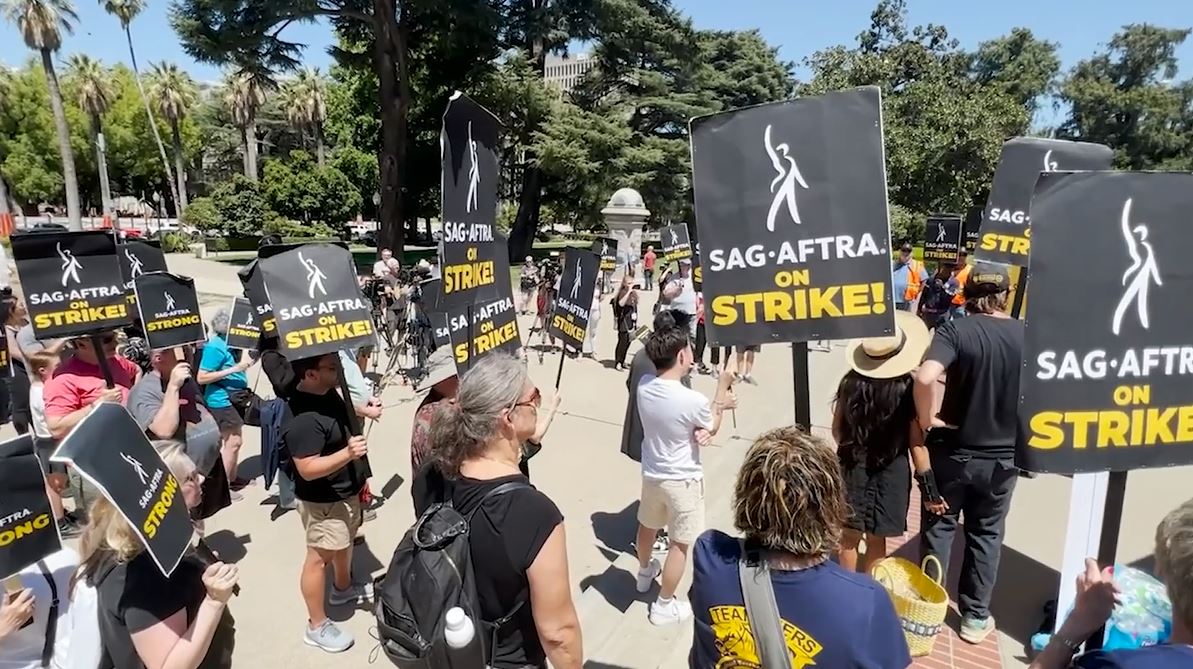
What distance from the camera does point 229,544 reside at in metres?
5.29

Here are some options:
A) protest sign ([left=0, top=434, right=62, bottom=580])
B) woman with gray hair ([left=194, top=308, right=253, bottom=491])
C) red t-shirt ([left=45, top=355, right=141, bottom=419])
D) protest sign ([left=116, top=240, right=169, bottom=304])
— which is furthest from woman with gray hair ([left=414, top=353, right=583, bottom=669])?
protest sign ([left=116, top=240, right=169, bottom=304])

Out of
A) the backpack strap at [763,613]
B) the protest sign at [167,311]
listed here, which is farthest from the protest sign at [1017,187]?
the protest sign at [167,311]

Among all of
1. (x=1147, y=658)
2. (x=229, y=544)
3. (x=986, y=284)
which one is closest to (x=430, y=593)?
(x=1147, y=658)

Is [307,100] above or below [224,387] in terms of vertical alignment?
above

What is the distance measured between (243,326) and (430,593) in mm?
4994

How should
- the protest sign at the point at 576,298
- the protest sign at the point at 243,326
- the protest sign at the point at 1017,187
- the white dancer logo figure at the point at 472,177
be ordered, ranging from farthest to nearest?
the protest sign at the point at 576,298, the protest sign at the point at 243,326, the protest sign at the point at 1017,187, the white dancer logo figure at the point at 472,177

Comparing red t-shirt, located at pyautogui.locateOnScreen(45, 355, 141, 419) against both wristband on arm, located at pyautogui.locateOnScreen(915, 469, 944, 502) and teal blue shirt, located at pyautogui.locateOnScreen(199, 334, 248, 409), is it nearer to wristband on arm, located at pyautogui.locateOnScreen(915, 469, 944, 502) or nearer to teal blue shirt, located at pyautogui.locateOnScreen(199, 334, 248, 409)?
teal blue shirt, located at pyautogui.locateOnScreen(199, 334, 248, 409)

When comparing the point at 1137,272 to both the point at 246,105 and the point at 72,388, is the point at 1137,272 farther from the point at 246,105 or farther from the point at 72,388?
the point at 246,105

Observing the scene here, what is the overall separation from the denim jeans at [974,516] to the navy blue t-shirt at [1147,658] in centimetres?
244

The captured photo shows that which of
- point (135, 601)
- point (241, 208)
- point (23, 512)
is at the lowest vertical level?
point (135, 601)

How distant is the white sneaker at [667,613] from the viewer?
4.02 metres

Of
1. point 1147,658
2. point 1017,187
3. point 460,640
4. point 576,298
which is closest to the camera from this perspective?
point 1147,658

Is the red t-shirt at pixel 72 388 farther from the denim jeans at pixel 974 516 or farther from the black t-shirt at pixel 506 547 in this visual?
the denim jeans at pixel 974 516

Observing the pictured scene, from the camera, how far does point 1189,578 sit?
4.91 feet
